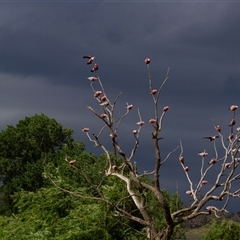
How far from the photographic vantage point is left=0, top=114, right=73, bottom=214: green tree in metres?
48.2

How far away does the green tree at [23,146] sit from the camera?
48.2m

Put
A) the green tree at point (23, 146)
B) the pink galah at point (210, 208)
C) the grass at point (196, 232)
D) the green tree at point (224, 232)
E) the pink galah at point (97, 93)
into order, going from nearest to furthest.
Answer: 1. the pink galah at point (210, 208)
2. the pink galah at point (97, 93)
3. the green tree at point (224, 232)
4. the grass at point (196, 232)
5. the green tree at point (23, 146)

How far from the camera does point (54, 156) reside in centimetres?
4875

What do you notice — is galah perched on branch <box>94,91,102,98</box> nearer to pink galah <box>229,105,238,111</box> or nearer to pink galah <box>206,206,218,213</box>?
pink galah <box>229,105,238,111</box>

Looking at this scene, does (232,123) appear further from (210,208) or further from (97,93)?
(97,93)

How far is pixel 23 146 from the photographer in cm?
4875

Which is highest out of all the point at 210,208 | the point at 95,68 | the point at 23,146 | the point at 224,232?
the point at 23,146

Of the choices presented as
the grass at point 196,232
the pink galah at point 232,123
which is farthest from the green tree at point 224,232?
the pink galah at point 232,123

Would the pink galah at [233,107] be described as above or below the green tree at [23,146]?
below

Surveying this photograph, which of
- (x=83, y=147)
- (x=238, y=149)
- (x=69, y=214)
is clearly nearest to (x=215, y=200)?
(x=238, y=149)

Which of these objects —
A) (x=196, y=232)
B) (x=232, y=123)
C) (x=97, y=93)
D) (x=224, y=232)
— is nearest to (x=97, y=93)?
(x=97, y=93)

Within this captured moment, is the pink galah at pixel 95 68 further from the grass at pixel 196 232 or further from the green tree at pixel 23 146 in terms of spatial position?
the green tree at pixel 23 146

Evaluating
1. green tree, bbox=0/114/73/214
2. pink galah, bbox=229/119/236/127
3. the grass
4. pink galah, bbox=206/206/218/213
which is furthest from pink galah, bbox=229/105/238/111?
green tree, bbox=0/114/73/214

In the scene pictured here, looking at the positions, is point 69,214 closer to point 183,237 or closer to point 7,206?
point 183,237
